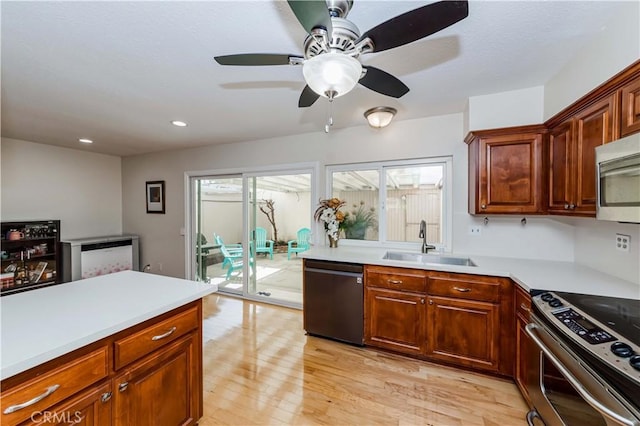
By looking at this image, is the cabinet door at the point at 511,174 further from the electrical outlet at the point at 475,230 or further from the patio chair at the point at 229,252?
the patio chair at the point at 229,252

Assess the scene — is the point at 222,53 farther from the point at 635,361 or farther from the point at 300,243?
the point at 300,243

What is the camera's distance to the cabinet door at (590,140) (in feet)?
4.77

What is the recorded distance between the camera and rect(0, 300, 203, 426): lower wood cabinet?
91 centimetres

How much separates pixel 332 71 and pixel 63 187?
5.23 meters

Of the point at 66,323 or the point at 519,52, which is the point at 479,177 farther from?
the point at 66,323

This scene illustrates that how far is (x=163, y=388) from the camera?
136cm

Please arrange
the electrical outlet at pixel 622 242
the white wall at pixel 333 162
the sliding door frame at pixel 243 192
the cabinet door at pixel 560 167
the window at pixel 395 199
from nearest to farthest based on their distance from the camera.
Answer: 1. the electrical outlet at pixel 622 242
2. the cabinet door at pixel 560 167
3. the white wall at pixel 333 162
4. the window at pixel 395 199
5. the sliding door frame at pixel 243 192

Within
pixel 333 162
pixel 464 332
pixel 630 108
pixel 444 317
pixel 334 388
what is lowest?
pixel 334 388

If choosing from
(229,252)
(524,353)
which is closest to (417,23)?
(524,353)

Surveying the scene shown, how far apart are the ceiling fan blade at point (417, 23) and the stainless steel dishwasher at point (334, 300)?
1901mm

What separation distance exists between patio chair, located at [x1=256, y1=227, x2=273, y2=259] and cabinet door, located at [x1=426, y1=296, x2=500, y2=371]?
249 cm

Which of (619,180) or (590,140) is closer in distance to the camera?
(619,180)

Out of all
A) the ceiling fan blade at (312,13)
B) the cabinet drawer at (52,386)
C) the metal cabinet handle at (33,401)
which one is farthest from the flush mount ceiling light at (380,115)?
the metal cabinet handle at (33,401)

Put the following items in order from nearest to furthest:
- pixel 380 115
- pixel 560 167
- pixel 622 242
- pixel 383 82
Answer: pixel 383 82 < pixel 622 242 < pixel 560 167 < pixel 380 115
